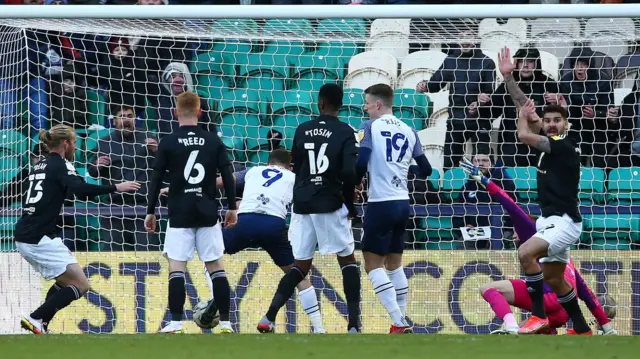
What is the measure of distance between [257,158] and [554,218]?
3.99 metres

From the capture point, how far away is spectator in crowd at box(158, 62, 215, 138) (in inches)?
484

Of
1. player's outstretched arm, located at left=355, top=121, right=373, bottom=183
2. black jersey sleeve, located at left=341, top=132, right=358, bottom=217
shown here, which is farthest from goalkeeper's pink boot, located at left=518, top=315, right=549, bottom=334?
player's outstretched arm, located at left=355, top=121, right=373, bottom=183

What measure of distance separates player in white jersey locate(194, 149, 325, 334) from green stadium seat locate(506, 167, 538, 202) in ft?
7.85

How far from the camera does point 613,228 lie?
1156cm

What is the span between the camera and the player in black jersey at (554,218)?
914 centimetres

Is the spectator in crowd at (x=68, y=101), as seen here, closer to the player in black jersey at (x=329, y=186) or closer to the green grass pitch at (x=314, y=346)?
the player in black jersey at (x=329, y=186)

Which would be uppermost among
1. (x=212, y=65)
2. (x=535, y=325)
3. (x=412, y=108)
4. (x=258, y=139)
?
(x=212, y=65)

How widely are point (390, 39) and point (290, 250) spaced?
278 centimetres

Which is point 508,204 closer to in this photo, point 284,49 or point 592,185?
point 592,185

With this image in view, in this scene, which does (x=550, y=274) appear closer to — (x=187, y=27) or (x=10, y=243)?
(x=187, y=27)

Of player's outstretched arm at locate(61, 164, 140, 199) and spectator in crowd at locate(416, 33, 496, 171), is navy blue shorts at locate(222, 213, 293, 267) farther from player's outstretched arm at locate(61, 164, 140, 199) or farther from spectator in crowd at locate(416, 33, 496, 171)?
spectator in crowd at locate(416, 33, 496, 171)

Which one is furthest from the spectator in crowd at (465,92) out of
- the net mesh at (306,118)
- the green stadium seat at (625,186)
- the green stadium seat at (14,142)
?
the green stadium seat at (14,142)

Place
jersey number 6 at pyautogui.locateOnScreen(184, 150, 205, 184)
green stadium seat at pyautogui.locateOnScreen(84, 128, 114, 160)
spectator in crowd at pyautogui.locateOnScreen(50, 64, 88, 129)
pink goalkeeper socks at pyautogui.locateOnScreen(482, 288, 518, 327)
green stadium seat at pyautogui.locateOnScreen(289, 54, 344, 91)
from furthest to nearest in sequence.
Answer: green stadium seat at pyautogui.locateOnScreen(289, 54, 344, 91)
spectator in crowd at pyautogui.locateOnScreen(50, 64, 88, 129)
green stadium seat at pyautogui.locateOnScreen(84, 128, 114, 160)
pink goalkeeper socks at pyautogui.locateOnScreen(482, 288, 518, 327)
jersey number 6 at pyautogui.locateOnScreen(184, 150, 205, 184)

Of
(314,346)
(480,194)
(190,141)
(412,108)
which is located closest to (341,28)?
(412,108)
